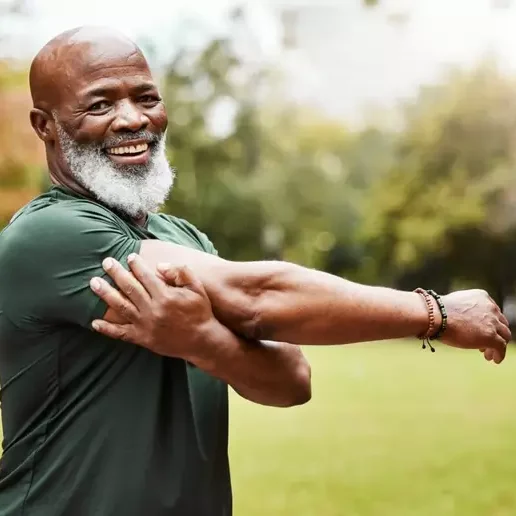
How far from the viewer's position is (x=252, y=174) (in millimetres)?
12852

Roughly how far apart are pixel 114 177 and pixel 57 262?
0.67ft

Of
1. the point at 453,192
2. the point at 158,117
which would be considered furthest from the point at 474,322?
the point at 453,192

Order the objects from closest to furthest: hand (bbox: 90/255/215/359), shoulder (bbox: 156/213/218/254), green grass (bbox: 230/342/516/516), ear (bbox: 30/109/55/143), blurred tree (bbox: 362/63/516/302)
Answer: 1. hand (bbox: 90/255/215/359)
2. ear (bbox: 30/109/55/143)
3. shoulder (bbox: 156/213/218/254)
4. green grass (bbox: 230/342/516/516)
5. blurred tree (bbox: 362/63/516/302)

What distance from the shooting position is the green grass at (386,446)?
520 cm

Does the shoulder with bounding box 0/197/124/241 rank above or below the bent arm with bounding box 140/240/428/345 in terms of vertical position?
above

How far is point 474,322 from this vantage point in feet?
4.42

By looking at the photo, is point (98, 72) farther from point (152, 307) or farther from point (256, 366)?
point (256, 366)

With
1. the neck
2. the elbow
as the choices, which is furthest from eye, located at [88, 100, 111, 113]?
the elbow

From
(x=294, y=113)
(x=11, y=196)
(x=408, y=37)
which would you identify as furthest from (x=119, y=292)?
(x=294, y=113)

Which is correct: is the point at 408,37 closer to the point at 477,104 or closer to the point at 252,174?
the point at 477,104

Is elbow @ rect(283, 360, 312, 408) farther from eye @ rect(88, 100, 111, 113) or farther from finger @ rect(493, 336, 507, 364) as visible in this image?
eye @ rect(88, 100, 111, 113)

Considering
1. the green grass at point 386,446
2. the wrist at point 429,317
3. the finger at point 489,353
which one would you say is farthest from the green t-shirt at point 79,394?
the green grass at point 386,446

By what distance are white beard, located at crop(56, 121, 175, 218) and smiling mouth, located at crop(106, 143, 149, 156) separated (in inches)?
0.4

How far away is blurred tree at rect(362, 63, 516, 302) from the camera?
12.3 metres
